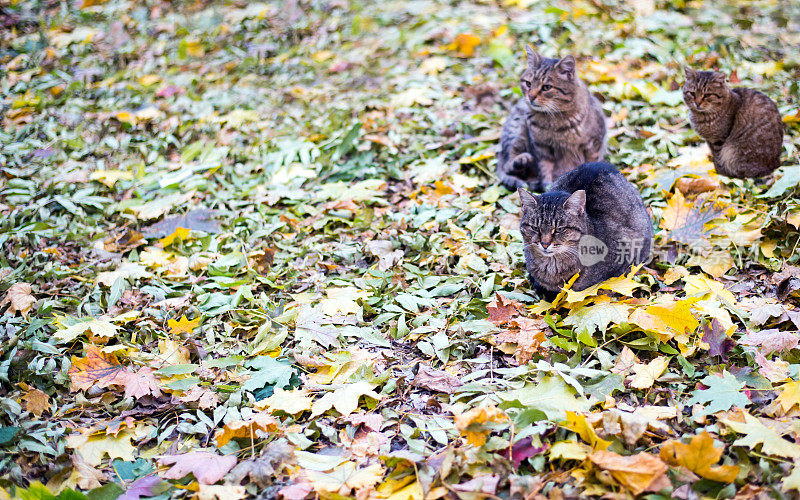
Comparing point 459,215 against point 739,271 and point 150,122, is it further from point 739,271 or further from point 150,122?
point 150,122

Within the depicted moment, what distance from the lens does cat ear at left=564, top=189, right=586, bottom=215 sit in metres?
2.87

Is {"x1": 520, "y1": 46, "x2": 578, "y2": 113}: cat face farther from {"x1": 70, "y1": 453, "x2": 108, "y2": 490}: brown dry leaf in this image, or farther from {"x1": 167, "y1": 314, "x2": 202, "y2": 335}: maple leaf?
{"x1": 70, "y1": 453, "x2": 108, "y2": 490}: brown dry leaf

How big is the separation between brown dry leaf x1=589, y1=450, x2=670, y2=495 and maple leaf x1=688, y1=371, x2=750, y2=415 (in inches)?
17.5

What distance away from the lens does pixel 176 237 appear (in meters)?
3.76

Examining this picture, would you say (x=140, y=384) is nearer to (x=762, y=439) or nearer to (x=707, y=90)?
(x=762, y=439)

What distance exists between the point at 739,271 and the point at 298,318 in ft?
7.38

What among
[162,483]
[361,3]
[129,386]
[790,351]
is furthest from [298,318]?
[361,3]

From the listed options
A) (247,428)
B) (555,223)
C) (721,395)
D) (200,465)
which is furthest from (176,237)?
(721,395)

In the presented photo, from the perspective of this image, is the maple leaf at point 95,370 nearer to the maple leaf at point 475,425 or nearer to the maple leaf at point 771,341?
the maple leaf at point 475,425

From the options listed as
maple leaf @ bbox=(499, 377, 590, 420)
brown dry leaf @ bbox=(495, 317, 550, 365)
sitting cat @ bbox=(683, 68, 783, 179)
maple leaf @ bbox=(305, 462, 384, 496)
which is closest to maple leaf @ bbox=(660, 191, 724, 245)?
sitting cat @ bbox=(683, 68, 783, 179)

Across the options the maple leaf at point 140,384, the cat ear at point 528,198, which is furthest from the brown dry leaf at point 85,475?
the cat ear at point 528,198

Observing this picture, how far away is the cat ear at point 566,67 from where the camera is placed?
153 inches

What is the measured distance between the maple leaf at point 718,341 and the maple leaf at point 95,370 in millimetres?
2500

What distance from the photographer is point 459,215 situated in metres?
3.85
